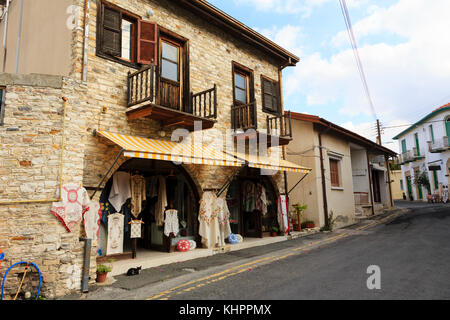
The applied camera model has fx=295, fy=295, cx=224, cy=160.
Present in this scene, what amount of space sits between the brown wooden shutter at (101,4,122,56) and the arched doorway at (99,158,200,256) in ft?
9.58

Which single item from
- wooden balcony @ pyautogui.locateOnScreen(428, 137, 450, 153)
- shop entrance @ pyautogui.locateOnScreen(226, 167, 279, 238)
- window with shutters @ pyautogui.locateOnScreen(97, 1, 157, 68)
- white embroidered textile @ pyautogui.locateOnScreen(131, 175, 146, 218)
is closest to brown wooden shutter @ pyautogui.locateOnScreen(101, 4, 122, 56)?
window with shutters @ pyautogui.locateOnScreen(97, 1, 157, 68)

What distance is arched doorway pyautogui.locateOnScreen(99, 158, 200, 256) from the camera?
27.8 ft

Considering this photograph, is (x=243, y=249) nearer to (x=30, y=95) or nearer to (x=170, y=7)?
(x=30, y=95)

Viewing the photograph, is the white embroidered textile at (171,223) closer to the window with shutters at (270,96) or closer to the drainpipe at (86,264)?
the drainpipe at (86,264)

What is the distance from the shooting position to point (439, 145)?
1087 inches

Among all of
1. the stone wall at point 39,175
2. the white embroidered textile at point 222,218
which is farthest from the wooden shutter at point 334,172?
the stone wall at point 39,175

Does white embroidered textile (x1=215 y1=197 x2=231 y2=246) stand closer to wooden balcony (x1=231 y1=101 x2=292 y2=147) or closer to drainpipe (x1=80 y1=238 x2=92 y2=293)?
wooden balcony (x1=231 y1=101 x2=292 y2=147)

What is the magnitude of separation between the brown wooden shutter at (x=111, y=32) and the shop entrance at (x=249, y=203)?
608 centimetres

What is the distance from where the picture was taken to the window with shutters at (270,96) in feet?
40.5

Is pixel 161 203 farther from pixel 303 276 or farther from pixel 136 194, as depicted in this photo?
pixel 303 276

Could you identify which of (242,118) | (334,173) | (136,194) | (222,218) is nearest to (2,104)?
(136,194)

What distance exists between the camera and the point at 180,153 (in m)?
6.97
